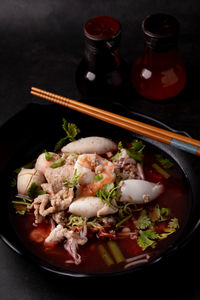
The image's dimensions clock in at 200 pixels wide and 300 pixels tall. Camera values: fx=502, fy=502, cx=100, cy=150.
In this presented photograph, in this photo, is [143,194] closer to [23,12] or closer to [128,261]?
[128,261]

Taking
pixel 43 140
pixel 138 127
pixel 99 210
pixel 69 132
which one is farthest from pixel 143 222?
pixel 43 140

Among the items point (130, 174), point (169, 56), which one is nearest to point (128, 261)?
point (130, 174)

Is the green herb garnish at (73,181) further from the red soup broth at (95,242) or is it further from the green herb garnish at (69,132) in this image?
the green herb garnish at (69,132)

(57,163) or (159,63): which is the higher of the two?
(159,63)

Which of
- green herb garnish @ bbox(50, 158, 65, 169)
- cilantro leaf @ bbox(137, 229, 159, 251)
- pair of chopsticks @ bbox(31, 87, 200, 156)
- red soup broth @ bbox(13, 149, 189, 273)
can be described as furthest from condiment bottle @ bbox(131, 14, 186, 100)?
cilantro leaf @ bbox(137, 229, 159, 251)

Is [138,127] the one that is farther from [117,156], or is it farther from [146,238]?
[146,238]

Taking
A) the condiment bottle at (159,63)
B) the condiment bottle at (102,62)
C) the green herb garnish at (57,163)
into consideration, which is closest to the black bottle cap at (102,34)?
the condiment bottle at (102,62)
